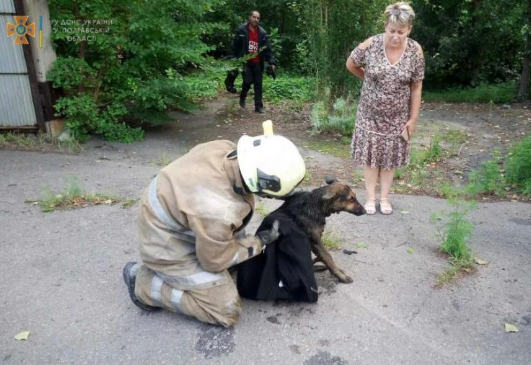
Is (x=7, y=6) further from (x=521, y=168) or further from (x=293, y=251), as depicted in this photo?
(x=521, y=168)

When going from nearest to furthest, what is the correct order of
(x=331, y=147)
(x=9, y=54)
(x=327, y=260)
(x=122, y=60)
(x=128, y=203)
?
(x=327, y=260), (x=128, y=203), (x=9, y=54), (x=122, y=60), (x=331, y=147)

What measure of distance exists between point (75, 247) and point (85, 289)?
2.58ft

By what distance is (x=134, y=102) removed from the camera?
8102mm

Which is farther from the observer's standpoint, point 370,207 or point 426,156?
point 426,156

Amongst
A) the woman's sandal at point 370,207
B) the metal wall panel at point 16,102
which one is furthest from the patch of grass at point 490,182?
the metal wall panel at point 16,102

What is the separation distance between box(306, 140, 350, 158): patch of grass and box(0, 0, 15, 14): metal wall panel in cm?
503

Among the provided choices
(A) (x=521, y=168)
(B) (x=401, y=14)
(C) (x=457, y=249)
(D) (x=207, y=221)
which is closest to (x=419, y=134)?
(A) (x=521, y=168)

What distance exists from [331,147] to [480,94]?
7.26 meters

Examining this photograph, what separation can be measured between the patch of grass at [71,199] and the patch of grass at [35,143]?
1.97 meters

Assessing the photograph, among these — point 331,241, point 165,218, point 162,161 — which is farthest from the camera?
point 162,161

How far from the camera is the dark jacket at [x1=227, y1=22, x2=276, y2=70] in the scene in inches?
410

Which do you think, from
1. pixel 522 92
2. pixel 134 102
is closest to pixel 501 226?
pixel 134 102

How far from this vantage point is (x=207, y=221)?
2.76 metres

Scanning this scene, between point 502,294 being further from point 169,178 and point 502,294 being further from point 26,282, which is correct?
point 26,282
